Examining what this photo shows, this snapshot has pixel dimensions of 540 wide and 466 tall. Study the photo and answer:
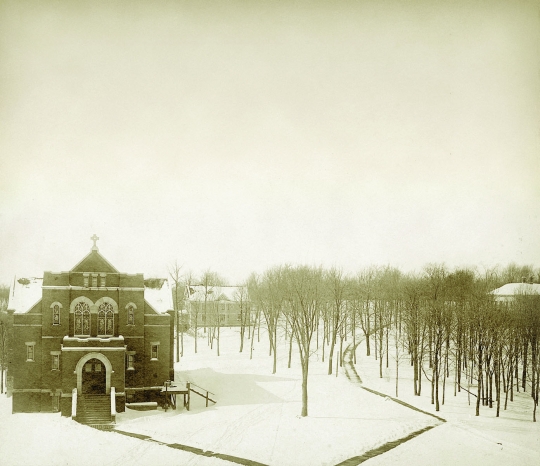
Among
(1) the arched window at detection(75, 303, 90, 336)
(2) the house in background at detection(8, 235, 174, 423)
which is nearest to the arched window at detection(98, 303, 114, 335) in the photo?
(2) the house in background at detection(8, 235, 174, 423)

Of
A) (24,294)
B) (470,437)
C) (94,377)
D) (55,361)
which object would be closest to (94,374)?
(94,377)

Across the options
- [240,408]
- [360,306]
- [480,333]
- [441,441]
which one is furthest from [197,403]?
[360,306]

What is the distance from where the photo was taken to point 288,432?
21688 millimetres

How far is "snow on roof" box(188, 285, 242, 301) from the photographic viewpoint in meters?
52.5

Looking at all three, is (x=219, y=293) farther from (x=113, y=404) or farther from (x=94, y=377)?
(x=113, y=404)

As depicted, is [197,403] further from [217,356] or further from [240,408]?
[217,356]

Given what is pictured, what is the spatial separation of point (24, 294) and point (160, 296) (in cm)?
682

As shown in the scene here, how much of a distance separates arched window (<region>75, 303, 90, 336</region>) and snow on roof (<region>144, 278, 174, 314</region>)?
3.15 metres

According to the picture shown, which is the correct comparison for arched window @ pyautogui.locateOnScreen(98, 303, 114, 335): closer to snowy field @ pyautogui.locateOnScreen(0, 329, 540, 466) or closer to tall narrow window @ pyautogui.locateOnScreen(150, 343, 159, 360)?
tall narrow window @ pyautogui.locateOnScreen(150, 343, 159, 360)

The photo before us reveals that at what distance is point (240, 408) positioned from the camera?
2617 centimetres

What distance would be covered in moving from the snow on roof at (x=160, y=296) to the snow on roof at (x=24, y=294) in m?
5.43

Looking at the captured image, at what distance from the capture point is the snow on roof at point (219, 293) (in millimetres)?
52466

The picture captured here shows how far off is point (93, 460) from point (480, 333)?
19006 millimetres

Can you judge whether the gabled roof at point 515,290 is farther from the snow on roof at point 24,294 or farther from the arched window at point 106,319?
the snow on roof at point 24,294
